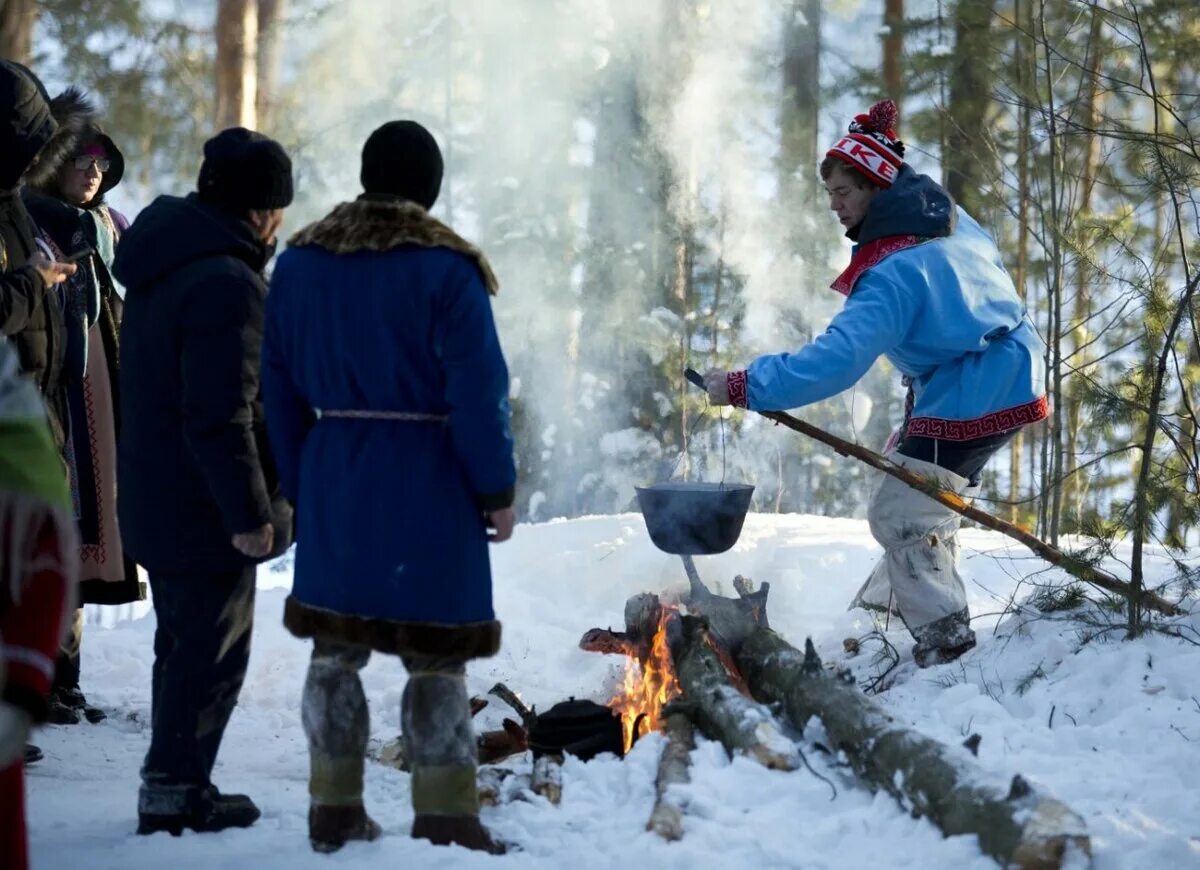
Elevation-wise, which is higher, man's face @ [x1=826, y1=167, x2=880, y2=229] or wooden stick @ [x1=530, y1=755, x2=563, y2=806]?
man's face @ [x1=826, y1=167, x2=880, y2=229]

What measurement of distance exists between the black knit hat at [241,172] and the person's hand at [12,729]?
2.15 meters

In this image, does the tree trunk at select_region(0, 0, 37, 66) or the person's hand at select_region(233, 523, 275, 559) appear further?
the tree trunk at select_region(0, 0, 37, 66)

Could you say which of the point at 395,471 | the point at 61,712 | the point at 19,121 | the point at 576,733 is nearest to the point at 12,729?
the point at 395,471

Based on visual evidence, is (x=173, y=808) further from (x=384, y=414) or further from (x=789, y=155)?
(x=789, y=155)

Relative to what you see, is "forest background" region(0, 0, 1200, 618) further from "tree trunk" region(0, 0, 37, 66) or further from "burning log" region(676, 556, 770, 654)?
"burning log" region(676, 556, 770, 654)

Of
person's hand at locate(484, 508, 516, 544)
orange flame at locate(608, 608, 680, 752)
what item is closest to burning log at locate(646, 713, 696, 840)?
orange flame at locate(608, 608, 680, 752)

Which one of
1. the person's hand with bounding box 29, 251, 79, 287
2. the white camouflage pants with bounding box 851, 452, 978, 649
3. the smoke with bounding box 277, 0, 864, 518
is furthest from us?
the smoke with bounding box 277, 0, 864, 518

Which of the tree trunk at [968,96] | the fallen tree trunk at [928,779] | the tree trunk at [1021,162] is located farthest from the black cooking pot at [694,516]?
the tree trunk at [968,96]

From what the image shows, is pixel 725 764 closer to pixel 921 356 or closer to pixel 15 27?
pixel 921 356

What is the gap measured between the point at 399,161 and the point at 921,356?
2.76 meters

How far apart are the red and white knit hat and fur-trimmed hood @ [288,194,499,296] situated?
8.27ft

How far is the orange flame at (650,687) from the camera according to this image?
5.17m

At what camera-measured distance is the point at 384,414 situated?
11.0 ft

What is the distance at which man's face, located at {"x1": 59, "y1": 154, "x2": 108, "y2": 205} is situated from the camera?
5.27 meters
